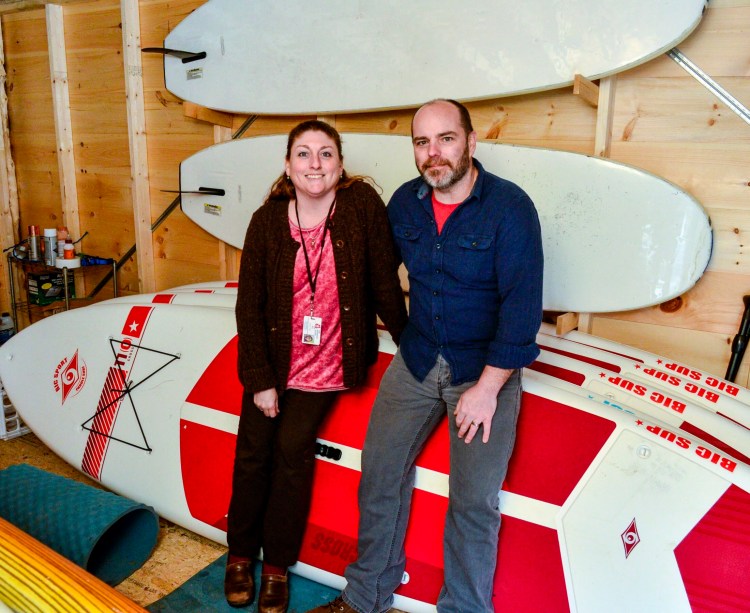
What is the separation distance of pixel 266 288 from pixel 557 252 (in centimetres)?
88

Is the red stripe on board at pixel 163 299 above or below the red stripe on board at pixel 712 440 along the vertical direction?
above

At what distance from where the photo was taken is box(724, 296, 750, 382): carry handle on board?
5.86 feet

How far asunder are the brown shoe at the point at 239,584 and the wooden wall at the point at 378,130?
1268 millimetres

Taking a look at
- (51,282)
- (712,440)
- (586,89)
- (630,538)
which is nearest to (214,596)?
(630,538)

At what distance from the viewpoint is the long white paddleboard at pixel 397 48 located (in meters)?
1.75

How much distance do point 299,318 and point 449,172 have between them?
50 centimetres

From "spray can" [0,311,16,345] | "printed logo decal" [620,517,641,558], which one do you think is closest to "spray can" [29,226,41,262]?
"spray can" [0,311,16,345]

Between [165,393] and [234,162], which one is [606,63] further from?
[165,393]

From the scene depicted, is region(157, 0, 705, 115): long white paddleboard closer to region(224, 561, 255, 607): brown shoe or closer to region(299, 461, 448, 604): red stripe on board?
region(299, 461, 448, 604): red stripe on board

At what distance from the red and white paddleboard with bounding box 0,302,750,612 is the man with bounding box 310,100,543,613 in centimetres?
10

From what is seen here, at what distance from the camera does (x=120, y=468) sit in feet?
6.92

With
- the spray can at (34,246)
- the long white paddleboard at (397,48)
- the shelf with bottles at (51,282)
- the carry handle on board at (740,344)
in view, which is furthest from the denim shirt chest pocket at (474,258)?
the spray can at (34,246)

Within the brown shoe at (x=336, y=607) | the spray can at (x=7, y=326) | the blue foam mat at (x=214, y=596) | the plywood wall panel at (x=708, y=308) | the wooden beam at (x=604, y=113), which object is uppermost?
the wooden beam at (x=604, y=113)

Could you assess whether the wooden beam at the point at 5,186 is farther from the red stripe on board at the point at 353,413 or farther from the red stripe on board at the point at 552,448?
the red stripe on board at the point at 552,448
